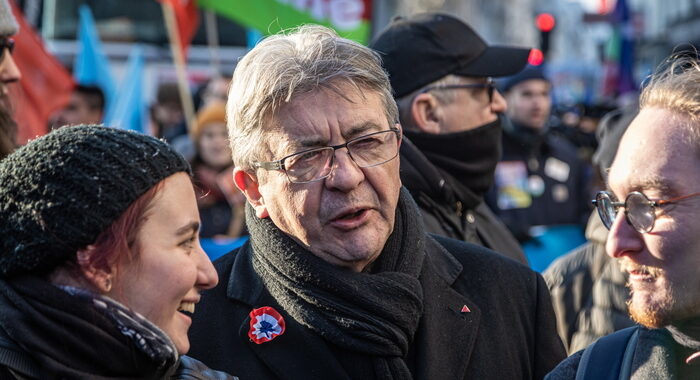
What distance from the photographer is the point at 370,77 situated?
9.60ft

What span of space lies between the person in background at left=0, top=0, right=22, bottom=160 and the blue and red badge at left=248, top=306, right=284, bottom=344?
4.27ft

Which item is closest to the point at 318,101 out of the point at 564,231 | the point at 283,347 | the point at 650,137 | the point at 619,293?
the point at 283,347

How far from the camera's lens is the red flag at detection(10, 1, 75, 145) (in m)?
6.95

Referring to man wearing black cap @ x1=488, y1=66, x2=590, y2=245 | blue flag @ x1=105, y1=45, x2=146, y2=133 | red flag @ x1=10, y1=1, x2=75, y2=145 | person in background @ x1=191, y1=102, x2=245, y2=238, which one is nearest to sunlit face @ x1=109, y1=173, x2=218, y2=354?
person in background @ x1=191, y1=102, x2=245, y2=238

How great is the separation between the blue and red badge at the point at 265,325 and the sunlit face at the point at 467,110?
1439 millimetres

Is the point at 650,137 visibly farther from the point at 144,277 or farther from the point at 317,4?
the point at 317,4

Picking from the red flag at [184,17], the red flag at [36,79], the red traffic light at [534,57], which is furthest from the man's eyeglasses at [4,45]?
the red flag at [184,17]

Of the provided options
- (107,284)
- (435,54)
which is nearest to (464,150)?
(435,54)

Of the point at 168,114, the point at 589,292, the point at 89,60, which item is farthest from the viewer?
the point at 168,114

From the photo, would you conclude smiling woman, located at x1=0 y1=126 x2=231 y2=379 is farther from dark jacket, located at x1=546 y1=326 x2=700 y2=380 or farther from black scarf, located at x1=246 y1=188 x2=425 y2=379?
dark jacket, located at x1=546 y1=326 x2=700 y2=380

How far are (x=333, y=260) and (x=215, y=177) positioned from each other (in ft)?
13.6

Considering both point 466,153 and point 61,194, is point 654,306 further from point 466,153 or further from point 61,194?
point 466,153

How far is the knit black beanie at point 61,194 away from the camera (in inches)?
90.1

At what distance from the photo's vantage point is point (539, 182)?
7594 mm
